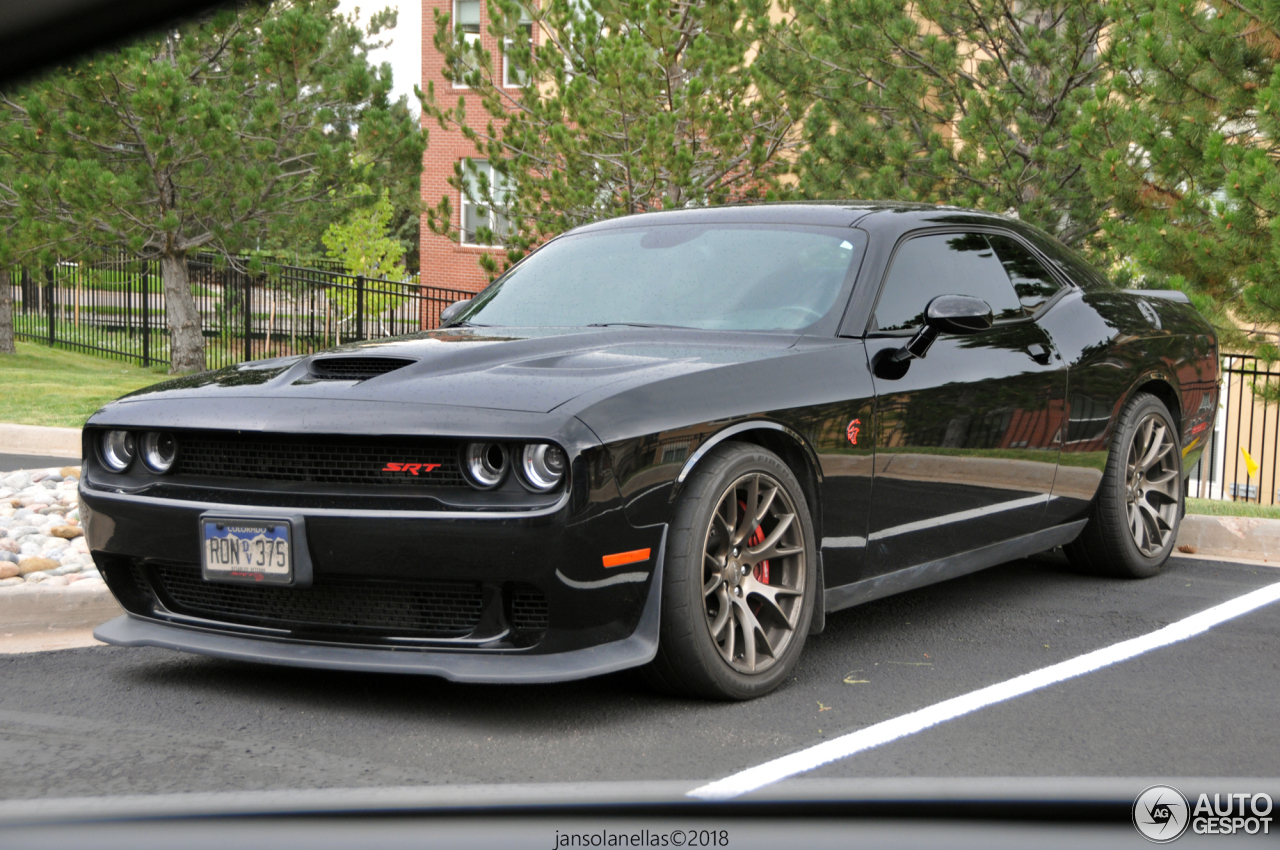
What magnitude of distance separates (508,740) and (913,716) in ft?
3.85

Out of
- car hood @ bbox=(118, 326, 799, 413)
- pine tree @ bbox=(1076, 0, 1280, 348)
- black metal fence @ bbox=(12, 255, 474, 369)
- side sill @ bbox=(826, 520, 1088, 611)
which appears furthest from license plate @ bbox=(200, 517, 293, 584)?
black metal fence @ bbox=(12, 255, 474, 369)

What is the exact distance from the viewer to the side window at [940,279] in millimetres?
4805

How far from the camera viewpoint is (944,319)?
15.0 feet

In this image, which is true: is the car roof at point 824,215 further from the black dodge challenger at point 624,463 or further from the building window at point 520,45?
the building window at point 520,45

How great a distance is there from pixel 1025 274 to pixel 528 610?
3078 millimetres

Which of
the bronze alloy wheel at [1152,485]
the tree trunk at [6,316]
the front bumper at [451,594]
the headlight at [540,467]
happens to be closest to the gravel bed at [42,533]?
the front bumper at [451,594]

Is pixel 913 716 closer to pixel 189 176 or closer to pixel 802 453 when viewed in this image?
pixel 802 453

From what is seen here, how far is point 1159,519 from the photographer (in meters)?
6.21

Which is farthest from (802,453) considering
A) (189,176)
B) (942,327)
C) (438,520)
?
(189,176)

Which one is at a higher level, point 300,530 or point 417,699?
point 300,530

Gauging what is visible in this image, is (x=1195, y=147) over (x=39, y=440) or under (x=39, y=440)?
over

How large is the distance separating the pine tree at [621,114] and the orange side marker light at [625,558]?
10588 millimetres

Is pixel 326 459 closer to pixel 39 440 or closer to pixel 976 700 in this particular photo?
pixel 976 700

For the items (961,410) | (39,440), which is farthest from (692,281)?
(39,440)
